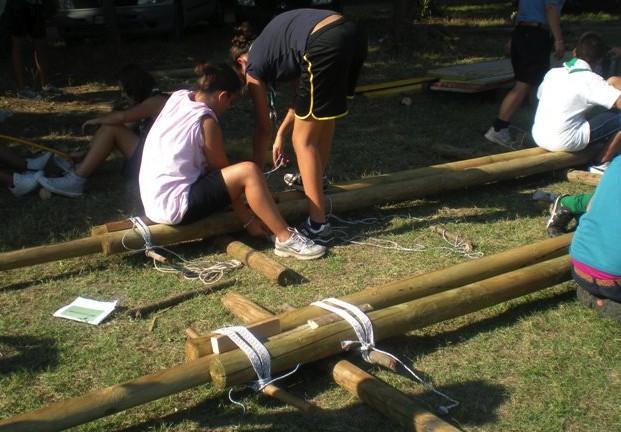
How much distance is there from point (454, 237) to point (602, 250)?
1.27 meters

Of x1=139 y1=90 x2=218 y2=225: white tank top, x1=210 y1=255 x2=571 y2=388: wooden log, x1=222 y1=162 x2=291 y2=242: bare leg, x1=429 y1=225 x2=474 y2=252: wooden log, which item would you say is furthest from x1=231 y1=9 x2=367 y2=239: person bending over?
x1=210 y1=255 x2=571 y2=388: wooden log

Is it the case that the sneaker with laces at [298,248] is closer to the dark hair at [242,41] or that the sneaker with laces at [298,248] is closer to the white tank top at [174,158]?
the white tank top at [174,158]

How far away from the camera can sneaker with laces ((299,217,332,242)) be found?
488 centimetres

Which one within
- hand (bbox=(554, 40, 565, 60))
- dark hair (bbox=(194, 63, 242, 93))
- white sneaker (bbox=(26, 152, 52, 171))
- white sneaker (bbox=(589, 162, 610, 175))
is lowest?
white sneaker (bbox=(589, 162, 610, 175))

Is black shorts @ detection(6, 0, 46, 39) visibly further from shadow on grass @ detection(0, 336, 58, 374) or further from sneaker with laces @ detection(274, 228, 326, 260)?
shadow on grass @ detection(0, 336, 58, 374)

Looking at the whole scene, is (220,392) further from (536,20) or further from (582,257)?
(536,20)

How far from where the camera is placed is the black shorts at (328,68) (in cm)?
446

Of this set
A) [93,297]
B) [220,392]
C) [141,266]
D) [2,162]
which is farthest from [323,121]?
[2,162]

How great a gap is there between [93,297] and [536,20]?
5.11m

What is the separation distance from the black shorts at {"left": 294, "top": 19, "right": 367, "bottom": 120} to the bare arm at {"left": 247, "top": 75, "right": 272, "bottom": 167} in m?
0.25

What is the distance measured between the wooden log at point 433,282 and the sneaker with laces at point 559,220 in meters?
0.50

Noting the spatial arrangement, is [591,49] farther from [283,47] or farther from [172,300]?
[172,300]

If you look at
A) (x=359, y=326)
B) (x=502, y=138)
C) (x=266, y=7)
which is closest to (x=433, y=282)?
(x=359, y=326)

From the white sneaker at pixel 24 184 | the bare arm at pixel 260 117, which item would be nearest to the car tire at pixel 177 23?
the white sneaker at pixel 24 184
